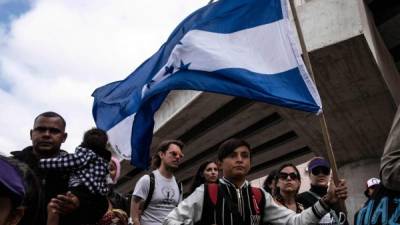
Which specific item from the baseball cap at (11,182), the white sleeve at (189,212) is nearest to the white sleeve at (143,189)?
the white sleeve at (189,212)

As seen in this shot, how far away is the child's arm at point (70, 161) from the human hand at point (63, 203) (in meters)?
0.23

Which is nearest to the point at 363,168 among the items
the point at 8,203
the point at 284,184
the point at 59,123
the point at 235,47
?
the point at 284,184

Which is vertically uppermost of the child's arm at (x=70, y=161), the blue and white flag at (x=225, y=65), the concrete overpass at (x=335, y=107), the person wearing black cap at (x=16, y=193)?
the concrete overpass at (x=335, y=107)

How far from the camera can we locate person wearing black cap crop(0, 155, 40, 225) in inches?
55.3

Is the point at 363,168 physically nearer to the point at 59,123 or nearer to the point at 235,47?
the point at 235,47

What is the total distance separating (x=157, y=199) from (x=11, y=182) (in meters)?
3.58

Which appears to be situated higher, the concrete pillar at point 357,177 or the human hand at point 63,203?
the concrete pillar at point 357,177

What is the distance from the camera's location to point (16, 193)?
1.43 metres

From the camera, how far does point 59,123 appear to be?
3.46 m

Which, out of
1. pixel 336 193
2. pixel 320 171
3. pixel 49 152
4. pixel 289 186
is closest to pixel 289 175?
pixel 289 186

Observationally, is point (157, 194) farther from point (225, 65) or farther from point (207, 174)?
point (225, 65)

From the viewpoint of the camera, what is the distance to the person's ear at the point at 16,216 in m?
1.50

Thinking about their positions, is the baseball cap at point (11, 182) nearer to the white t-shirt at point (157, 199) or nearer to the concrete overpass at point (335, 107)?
the white t-shirt at point (157, 199)

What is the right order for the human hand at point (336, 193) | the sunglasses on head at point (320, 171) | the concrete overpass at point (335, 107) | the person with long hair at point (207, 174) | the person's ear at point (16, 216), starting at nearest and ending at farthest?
Answer: the person's ear at point (16, 216)
the human hand at point (336, 193)
the sunglasses on head at point (320, 171)
the person with long hair at point (207, 174)
the concrete overpass at point (335, 107)
